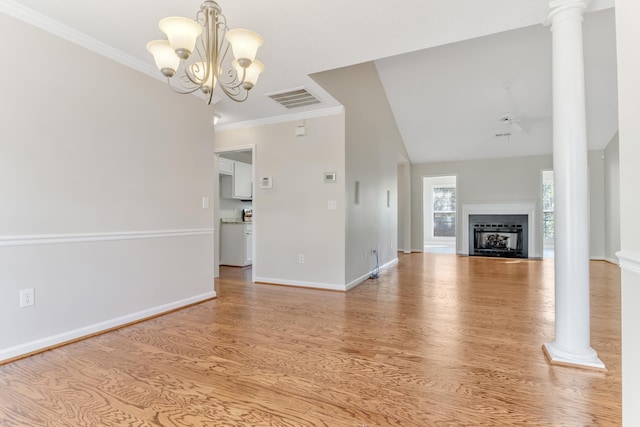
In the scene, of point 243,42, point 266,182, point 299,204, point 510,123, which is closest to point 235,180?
point 266,182

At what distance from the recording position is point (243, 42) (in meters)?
1.85

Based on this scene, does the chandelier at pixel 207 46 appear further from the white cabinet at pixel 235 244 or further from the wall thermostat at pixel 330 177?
the white cabinet at pixel 235 244

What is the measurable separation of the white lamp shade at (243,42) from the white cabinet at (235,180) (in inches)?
164

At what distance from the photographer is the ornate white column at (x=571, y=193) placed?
2008 millimetres

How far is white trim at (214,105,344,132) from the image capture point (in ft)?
13.3

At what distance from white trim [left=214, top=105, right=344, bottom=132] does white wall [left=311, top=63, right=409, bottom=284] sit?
188 mm

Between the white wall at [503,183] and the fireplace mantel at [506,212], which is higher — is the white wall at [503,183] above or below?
above

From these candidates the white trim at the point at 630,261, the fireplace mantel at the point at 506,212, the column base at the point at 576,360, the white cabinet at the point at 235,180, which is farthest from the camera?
the fireplace mantel at the point at 506,212

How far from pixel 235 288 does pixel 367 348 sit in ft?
7.86

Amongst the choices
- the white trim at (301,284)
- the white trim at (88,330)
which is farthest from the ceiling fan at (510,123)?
the white trim at (88,330)

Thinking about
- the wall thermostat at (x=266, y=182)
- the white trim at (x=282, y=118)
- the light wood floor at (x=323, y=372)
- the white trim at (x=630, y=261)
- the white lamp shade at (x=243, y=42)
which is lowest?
the light wood floor at (x=323, y=372)

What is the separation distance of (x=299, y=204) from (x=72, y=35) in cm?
279

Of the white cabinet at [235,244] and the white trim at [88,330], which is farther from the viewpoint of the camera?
the white cabinet at [235,244]

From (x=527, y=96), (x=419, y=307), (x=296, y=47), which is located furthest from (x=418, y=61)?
(x=419, y=307)
